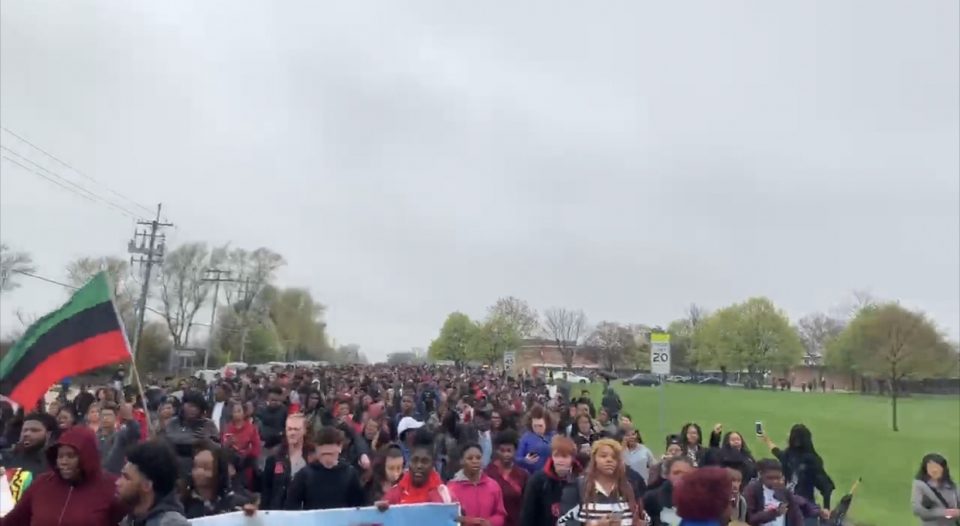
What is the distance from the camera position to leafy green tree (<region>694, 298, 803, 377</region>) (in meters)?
97.8

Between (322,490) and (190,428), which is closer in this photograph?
(322,490)

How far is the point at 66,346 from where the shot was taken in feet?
21.0

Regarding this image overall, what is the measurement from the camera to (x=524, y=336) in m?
122

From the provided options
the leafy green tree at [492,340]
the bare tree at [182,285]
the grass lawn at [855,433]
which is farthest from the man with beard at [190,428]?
the leafy green tree at [492,340]

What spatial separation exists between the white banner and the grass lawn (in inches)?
385

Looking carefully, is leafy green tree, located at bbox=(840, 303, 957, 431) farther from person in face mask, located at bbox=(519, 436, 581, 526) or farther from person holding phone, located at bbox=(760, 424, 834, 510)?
person in face mask, located at bbox=(519, 436, 581, 526)

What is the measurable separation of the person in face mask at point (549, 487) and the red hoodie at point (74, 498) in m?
2.72

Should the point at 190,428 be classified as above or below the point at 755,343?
below

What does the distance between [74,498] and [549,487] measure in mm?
3047

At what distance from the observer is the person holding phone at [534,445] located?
854 centimetres

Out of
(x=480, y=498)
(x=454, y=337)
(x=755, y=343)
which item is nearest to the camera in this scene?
(x=480, y=498)

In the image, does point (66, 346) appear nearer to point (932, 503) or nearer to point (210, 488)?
point (210, 488)

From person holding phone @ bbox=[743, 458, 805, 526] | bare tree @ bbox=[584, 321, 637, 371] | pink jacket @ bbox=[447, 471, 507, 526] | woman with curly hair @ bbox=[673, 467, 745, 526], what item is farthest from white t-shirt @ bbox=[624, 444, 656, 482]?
bare tree @ bbox=[584, 321, 637, 371]

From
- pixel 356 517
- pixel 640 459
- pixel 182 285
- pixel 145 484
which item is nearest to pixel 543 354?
pixel 182 285
